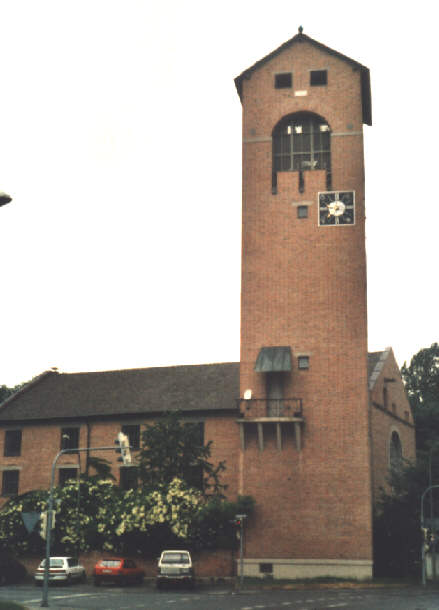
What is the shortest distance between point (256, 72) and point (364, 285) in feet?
49.5

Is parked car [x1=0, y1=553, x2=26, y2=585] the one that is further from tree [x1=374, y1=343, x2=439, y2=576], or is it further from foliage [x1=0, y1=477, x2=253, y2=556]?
tree [x1=374, y1=343, x2=439, y2=576]

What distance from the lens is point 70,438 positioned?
5178 centimetres

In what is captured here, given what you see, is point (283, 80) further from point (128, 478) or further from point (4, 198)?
point (4, 198)

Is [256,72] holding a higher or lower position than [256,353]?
higher

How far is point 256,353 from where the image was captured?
4416cm

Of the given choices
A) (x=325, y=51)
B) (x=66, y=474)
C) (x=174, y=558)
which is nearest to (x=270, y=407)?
(x=174, y=558)

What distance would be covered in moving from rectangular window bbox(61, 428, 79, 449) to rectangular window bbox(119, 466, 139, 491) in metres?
4.48

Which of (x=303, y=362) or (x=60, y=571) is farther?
(x=303, y=362)

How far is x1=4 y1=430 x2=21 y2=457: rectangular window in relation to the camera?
53031 millimetres

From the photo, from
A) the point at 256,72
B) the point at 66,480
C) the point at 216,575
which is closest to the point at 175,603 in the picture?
the point at 216,575

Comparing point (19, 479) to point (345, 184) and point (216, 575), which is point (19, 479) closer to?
point (216, 575)

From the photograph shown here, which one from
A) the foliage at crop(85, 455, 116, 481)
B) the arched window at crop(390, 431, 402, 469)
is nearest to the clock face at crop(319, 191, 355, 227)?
the arched window at crop(390, 431, 402, 469)

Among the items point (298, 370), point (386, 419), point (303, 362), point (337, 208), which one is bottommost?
point (386, 419)

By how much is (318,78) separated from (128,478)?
1052 inches
